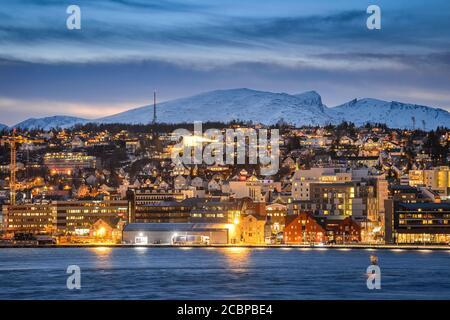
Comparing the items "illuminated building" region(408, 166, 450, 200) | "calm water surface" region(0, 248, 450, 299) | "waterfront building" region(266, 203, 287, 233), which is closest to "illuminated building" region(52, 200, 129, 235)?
"waterfront building" region(266, 203, 287, 233)

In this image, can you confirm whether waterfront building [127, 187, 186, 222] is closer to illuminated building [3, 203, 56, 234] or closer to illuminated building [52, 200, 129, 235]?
illuminated building [52, 200, 129, 235]

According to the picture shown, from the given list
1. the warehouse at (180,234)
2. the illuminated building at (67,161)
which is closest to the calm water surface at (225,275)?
the warehouse at (180,234)

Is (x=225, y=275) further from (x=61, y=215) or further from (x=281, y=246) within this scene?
(x=61, y=215)

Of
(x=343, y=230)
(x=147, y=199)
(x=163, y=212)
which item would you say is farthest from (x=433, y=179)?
(x=343, y=230)

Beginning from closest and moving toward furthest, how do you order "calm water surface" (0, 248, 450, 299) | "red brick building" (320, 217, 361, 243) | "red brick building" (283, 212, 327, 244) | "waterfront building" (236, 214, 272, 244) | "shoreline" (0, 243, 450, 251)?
"calm water surface" (0, 248, 450, 299), "shoreline" (0, 243, 450, 251), "red brick building" (283, 212, 327, 244), "red brick building" (320, 217, 361, 243), "waterfront building" (236, 214, 272, 244)

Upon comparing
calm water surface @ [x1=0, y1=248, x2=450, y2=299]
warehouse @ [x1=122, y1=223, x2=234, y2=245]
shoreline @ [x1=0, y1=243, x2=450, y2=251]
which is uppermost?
warehouse @ [x1=122, y1=223, x2=234, y2=245]

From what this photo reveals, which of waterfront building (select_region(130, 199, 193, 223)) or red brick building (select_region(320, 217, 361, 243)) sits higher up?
waterfront building (select_region(130, 199, 193, 223))
